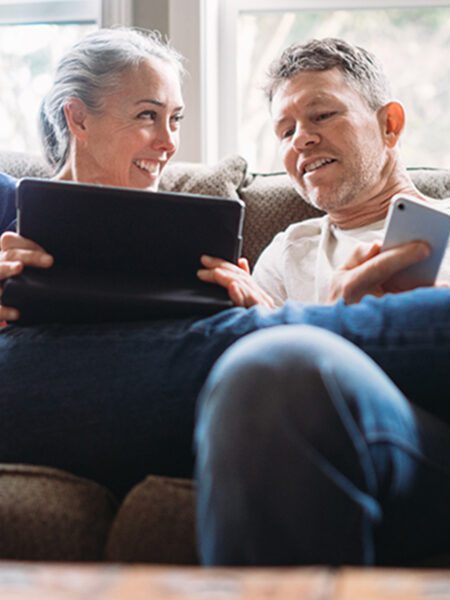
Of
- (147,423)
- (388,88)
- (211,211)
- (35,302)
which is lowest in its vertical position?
(147,423)

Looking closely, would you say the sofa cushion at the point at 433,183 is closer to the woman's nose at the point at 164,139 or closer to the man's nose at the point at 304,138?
the man's nose at the point at 304,138

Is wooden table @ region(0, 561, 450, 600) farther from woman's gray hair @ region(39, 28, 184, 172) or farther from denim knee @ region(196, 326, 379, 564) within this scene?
woman's gray hair @ region(39, 28, 184, 172)

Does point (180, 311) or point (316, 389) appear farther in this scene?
point (180, 311)

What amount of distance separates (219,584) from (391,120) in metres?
1.64

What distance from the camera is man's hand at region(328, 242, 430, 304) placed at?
56.6 inches

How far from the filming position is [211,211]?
4.47 feet

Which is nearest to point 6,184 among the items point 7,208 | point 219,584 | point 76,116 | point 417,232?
point 7,208

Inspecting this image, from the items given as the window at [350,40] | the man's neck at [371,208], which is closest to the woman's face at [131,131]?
the man's neck at [371,208]

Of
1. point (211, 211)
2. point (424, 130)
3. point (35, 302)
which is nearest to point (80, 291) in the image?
point (35, 302)

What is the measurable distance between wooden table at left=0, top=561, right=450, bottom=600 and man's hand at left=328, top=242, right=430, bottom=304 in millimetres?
890

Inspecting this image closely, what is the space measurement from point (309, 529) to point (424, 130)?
217 cm

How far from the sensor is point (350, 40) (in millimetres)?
2805

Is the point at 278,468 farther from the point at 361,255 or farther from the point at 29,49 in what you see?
the point at 29,49

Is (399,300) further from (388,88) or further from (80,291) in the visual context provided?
(388,88)
